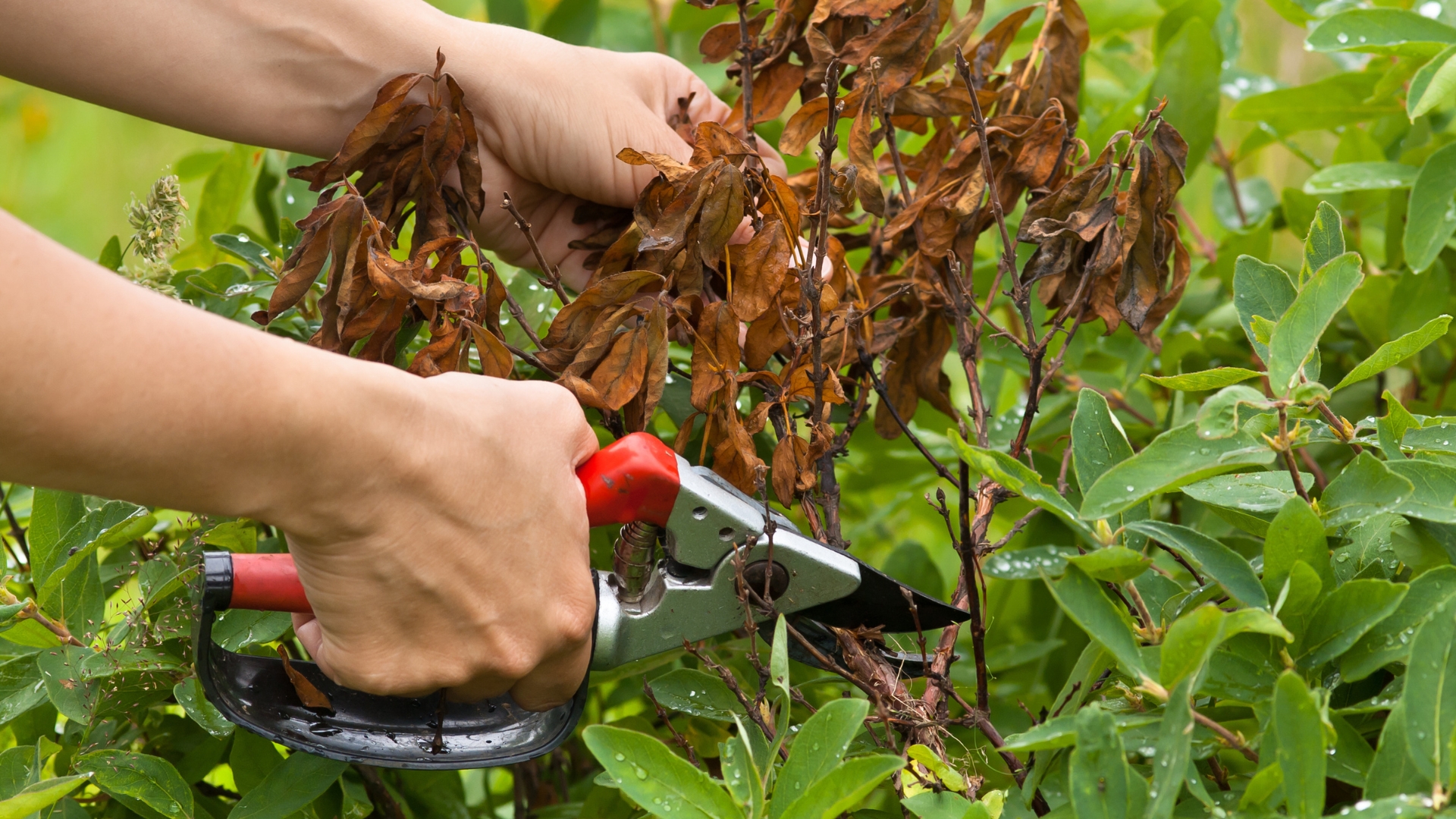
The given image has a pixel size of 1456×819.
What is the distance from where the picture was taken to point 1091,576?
2.49 feet

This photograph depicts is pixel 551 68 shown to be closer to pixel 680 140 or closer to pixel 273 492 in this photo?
pixel 680 140

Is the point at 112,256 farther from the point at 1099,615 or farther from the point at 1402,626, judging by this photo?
the point at 1402,626

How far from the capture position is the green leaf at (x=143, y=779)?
3.17 feet

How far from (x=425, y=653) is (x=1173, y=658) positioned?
571 millimetres

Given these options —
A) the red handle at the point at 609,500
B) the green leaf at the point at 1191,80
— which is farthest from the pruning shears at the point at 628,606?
the green leaf at the point at 1191,80

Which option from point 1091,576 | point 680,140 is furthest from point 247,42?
point 1091,576

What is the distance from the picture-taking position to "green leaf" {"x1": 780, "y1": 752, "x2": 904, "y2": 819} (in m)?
0.71

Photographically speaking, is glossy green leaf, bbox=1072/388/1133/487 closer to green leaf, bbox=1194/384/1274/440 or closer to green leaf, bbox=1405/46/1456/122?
green leaf, bbox=1194/384/1274/440

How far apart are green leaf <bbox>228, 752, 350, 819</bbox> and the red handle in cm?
14

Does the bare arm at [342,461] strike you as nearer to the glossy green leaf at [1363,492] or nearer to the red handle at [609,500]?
the red handle at [609,500]

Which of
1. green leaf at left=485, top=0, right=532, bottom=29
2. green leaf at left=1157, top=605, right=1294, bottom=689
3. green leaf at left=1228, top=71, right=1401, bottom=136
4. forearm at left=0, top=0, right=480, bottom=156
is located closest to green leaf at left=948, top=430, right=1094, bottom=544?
green leaf at left=1157, top=605, right=1294, bottom=689

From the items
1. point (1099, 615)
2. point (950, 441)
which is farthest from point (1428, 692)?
point (950, 441)

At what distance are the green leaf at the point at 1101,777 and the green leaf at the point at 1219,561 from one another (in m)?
0.15

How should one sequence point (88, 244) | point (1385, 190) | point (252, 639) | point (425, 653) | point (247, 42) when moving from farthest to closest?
1. point (88, 244)
2. point (1385, 190)
3. point (247, 42)
4. point (252, 639)
5. point (425, 653)
